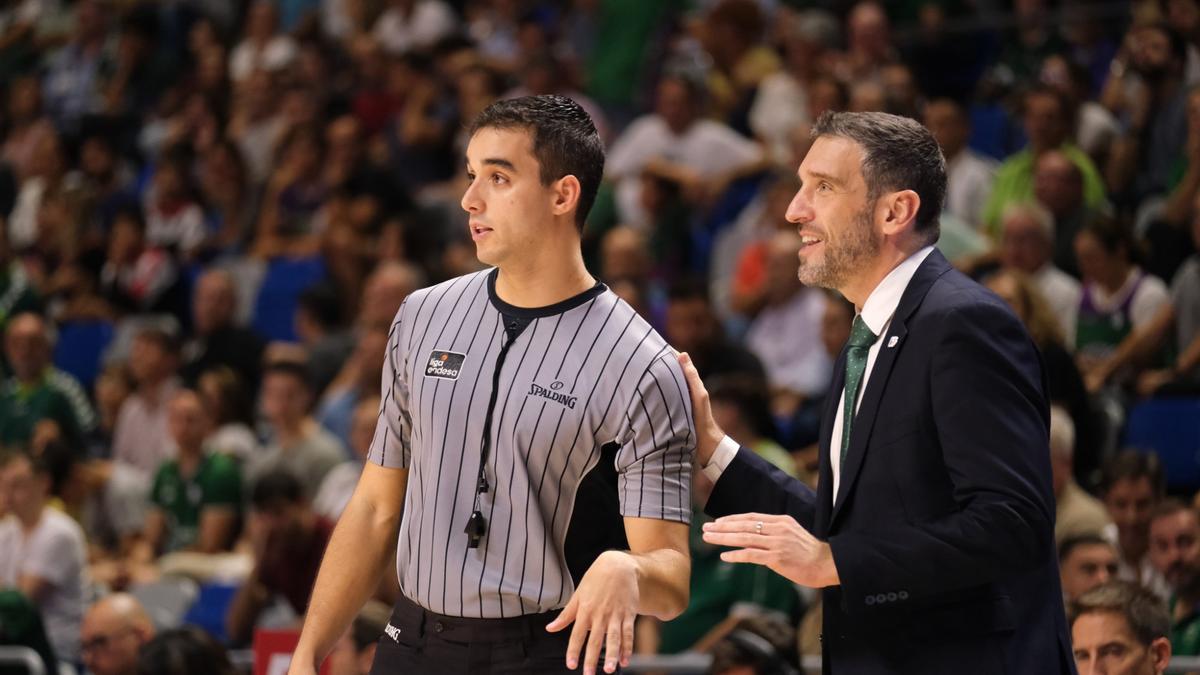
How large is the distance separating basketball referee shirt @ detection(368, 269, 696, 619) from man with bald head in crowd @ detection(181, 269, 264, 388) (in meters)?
7.07

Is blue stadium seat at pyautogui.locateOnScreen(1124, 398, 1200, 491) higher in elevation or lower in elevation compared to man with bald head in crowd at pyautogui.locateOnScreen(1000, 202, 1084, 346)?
lower

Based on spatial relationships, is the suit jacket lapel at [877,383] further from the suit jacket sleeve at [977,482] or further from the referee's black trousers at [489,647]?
the referee's black trousers at [489,647]

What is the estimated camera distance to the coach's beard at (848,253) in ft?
11.0

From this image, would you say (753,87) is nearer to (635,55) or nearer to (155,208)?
(635,55)

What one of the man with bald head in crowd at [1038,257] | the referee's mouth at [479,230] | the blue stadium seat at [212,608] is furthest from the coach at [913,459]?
the blue stadium seat at [212,608]

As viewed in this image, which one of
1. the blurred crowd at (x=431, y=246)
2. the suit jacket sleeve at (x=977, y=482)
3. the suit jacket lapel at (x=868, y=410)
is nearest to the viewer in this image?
the suit jacket sleeve at (x=977, y=482)

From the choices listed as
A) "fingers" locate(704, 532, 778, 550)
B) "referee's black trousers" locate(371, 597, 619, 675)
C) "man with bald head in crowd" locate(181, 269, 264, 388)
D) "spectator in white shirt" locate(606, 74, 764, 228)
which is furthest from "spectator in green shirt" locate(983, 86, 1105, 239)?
"fingers" locate(704, 532, 778, 550)

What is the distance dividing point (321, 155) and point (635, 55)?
7.65 ft

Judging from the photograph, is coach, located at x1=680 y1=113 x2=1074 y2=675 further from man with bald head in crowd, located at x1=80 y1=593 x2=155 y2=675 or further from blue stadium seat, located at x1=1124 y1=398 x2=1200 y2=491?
blue stadium seat, located at x1=1124 y1=398 x2=1200 y2=491

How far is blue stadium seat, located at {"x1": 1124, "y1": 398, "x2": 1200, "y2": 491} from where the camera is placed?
732 cm

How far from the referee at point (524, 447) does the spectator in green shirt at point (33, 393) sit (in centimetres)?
677

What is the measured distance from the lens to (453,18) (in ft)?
44.0

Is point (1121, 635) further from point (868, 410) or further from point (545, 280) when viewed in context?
point (545, 280)

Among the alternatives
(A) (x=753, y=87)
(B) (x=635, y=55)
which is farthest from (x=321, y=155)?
(A) (x=753, y=87)
